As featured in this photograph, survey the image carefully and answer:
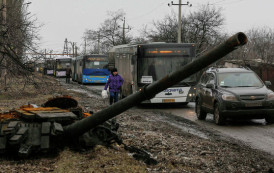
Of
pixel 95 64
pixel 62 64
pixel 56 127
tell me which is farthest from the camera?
pixel 62 64

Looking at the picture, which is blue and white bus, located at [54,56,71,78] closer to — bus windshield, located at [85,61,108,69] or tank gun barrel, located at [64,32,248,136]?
bus windshield, located at [85,61,108,69]

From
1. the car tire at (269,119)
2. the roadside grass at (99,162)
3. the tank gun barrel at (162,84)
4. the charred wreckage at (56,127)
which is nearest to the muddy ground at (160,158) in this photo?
the roadside grass at (99,162)

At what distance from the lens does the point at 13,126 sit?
725 cm

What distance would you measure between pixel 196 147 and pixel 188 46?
38.8ft

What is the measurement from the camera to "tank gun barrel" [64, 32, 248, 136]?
196 inches

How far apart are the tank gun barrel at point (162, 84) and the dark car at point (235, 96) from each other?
23.6 ft

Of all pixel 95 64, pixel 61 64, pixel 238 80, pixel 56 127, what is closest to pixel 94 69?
pixel 95 64

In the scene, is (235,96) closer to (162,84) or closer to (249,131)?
(249,131)

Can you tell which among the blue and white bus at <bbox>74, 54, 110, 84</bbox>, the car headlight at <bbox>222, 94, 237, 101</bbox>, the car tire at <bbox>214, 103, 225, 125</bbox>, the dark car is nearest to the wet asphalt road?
the car tire at <bbox>214, 103, 225, 125</bbox>

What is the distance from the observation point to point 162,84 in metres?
5.96

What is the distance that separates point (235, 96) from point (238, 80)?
1.29m

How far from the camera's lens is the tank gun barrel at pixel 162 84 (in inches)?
196

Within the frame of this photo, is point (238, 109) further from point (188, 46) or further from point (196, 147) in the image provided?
point (188, 46)

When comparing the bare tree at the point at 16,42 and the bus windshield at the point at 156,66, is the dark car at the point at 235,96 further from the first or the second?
the bare tree at the point at 16,42
